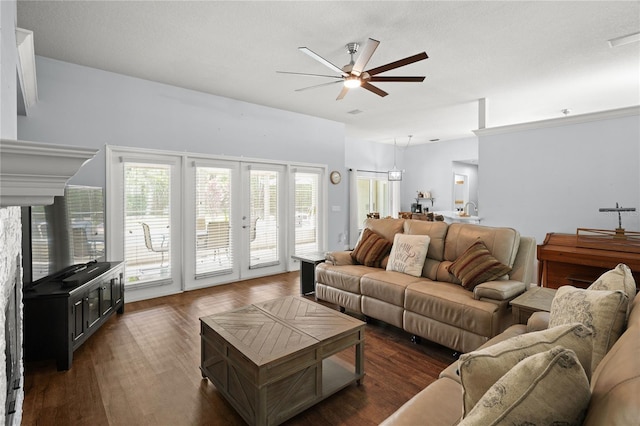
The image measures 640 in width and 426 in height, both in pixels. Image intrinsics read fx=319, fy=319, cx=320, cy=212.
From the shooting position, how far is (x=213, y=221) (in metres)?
4.91

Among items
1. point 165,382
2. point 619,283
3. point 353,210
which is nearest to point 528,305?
point 619,283

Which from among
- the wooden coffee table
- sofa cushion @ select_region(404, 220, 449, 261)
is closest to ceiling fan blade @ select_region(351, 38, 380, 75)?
sofa cushion @ select_region(404, 220, 449, 261)

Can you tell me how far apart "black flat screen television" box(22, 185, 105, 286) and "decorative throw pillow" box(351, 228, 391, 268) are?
297 centimetres

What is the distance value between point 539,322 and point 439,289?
994 mm

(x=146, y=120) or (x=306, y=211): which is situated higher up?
(x=146, y=120)

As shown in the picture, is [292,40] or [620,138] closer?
[292,40]

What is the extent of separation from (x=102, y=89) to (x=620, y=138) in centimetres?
653

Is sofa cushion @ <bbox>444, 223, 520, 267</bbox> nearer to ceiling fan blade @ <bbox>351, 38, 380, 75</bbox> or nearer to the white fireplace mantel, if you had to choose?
ceiling fan blade @ <bbox>351, 38, 380, 75</bbox>

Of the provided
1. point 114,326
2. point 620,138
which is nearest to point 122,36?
point 114,326

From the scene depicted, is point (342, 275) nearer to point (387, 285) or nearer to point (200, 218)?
point (387, 285)

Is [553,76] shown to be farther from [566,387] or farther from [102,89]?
[102,89]

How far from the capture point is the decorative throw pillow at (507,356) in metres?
0.93

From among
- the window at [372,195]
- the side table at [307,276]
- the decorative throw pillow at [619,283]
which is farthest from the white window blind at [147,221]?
the window at [372,195]

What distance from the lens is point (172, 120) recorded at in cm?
449
